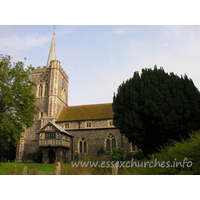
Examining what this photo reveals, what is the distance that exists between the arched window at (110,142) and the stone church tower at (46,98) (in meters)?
9.06

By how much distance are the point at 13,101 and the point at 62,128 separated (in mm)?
10598

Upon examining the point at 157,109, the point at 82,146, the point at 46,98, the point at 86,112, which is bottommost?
the point at 82,146

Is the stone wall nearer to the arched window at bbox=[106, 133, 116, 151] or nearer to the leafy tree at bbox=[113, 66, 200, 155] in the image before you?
the arched window at bbox=[106, 133, 116, 151]

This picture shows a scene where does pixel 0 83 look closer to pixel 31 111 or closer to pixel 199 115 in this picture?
pixel 31 111

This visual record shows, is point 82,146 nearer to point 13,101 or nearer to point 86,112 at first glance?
point 86,112

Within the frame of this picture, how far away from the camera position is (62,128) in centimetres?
2722

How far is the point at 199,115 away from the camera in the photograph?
15.2m

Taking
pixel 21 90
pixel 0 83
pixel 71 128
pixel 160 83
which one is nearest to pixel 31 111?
pixel 21 90

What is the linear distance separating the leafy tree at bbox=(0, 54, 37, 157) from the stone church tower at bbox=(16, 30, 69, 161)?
10.3 meters

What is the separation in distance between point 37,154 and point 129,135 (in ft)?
53.6

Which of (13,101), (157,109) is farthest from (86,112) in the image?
(157,109)

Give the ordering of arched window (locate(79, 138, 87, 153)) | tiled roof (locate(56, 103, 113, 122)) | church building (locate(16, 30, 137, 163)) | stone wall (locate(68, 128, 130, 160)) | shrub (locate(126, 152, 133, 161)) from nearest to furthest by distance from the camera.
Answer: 1. shrub (locate(126, 152, 133, 161))
2. church building (locate(16, 30, 137, 163))
3. stone wall (locate(68, 128, 130, 160))
4. arched window (locate(79, 138, 87, 153))
5. tiled roof (locate(56, 103, 113, 122))

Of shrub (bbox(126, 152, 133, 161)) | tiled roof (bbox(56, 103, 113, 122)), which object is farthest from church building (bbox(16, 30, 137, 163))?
shrub (bbox(126, 152, 133, 161))

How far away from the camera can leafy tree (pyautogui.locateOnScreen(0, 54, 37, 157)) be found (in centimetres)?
1708
